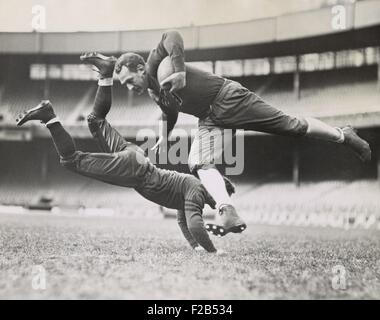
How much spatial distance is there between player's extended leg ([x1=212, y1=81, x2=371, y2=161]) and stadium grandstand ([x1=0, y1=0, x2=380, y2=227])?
4.18 metres

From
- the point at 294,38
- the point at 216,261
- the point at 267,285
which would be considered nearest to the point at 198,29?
the point at 216,261

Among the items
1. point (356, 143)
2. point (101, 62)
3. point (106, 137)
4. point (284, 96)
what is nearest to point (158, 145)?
point (106, 137)

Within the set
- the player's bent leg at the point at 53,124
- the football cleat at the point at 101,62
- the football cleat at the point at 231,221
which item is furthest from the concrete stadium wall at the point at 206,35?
the football cleat at the point at 231,221

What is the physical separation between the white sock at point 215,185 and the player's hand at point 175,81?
0.66 meters

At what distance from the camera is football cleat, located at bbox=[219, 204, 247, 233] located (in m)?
3.28

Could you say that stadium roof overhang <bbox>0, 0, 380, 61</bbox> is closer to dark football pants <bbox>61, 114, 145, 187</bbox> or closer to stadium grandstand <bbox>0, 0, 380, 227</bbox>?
stadium grandstand <bbox>0, 0, 380, 227</bbox>

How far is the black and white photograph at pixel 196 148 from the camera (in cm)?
335

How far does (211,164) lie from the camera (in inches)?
149

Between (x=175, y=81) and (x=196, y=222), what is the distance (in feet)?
3.63

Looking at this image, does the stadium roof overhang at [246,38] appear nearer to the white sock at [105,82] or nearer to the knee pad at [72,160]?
the white sock at [105,82]

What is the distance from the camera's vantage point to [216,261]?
3.78m

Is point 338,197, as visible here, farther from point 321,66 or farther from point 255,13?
point 255,13

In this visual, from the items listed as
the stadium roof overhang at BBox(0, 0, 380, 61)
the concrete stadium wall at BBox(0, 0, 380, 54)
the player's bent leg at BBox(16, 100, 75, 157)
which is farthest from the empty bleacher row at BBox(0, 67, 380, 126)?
the player's bent leg at BBox(16, 100, 75, 157)

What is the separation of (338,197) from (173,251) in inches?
278
